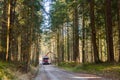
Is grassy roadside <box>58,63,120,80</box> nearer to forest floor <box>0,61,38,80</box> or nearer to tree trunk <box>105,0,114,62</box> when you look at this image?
tree trunk <box>105,0,114,62</box>

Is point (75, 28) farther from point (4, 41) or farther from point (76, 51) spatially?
point (4, 41)

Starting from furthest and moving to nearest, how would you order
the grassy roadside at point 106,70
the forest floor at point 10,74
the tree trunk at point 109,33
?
1. the tree trunk at point 109,33
2. the grassy roadside at point 106,70
3. the forest floor at point 10,74

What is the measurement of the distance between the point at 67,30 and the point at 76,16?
14.9 metres

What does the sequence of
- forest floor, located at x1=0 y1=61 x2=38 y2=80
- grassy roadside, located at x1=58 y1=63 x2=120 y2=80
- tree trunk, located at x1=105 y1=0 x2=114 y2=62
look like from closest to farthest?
forest floor, located at x1=0 y1=61 x2=38 y2=80 → grassy roadside, located at x1=58 y1=63 x2=120 y2=80 → tree trunk, located at x1=105 y1=0 x2=114 y2=62

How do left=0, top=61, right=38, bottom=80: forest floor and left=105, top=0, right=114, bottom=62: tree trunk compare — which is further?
left=105, top=0, right=114, bottom=62: tree trunk

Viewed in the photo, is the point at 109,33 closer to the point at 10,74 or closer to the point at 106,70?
the point at 106,70

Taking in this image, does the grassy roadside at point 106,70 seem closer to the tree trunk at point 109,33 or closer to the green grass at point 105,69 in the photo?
the green grass at point 105,69

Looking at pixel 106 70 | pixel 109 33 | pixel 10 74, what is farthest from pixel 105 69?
pixel 10 74

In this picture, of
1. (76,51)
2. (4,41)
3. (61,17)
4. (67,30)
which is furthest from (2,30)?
(67,30)

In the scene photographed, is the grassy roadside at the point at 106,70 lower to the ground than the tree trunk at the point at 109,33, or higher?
lower

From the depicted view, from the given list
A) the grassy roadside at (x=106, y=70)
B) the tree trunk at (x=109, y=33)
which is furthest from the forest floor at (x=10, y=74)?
the tree trunk at (x=109, y=33)

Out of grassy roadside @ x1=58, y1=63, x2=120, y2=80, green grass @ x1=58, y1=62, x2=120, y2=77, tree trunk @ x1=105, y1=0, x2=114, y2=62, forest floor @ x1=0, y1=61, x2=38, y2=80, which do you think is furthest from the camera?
tree trunk @ x1=105, y1=0, x2=114, y2=62

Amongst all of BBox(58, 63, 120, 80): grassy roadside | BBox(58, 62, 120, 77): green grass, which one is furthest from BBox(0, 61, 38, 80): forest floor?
BBox(58, 62, 120, 77): green grass

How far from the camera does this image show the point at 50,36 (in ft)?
284
